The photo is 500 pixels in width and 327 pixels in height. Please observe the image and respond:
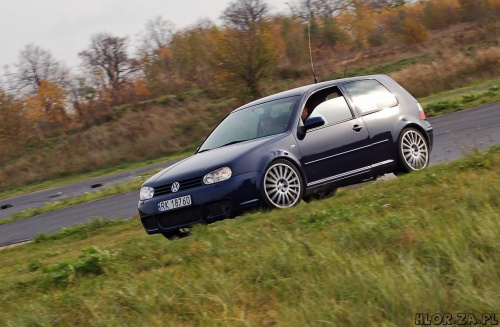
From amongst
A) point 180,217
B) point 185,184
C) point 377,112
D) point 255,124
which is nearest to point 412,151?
point 377,112

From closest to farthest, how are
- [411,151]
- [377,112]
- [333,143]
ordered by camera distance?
1. [333,143]
2. [377,112]
3. [411,151]

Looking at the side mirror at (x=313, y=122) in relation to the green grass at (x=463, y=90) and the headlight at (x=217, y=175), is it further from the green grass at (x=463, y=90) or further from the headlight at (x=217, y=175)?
the green grass at (x=463, y=90)

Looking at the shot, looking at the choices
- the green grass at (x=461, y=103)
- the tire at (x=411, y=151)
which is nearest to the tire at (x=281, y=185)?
the tire at (x=411, y=151)

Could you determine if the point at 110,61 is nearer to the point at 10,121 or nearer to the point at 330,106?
the point at 10,121

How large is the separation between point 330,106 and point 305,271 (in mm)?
4752

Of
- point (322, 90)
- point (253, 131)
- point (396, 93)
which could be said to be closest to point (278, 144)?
point (253, 131)

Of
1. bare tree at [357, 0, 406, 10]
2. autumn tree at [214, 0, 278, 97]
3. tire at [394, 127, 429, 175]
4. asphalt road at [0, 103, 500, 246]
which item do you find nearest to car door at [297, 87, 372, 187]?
tire at [394, 127, 429, 175]

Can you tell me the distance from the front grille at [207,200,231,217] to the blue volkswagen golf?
1 cm

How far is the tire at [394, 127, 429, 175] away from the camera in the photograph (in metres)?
10.2

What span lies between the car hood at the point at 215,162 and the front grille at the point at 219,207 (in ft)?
1.16

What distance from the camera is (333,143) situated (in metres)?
9.49

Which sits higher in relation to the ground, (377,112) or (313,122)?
(313,122)

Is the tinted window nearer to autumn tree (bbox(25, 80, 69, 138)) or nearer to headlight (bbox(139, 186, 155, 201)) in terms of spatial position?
headlight (bbox(139, 186, 155, 201))

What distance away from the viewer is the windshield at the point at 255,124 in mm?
9539
